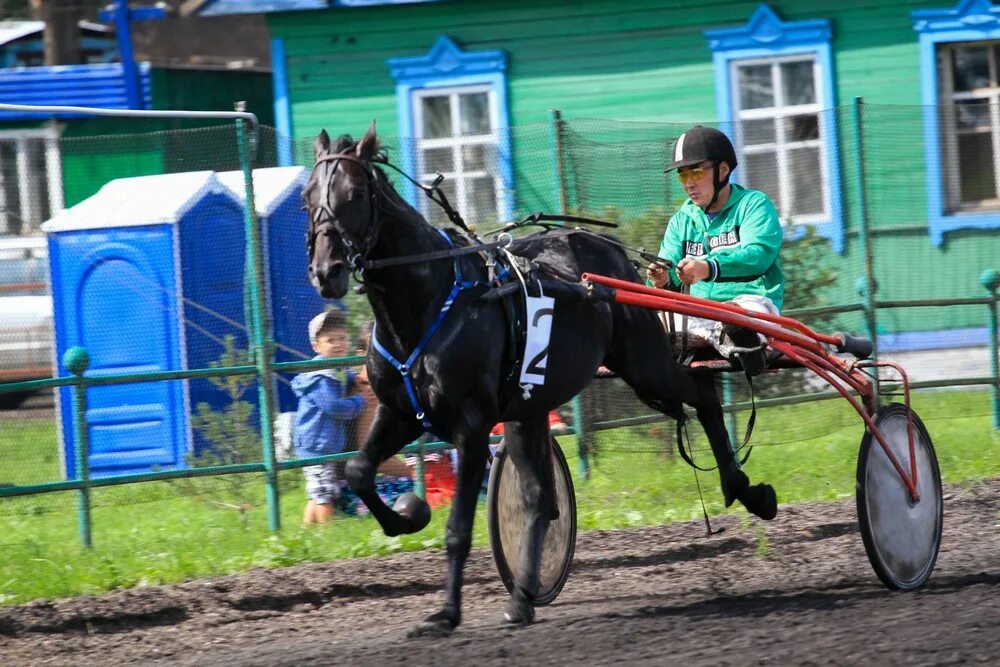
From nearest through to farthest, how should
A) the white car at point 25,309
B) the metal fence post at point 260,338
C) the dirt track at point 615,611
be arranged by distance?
the dirt track at point 615,611, the metal fence post at point 260,338, the white car at point 25,309

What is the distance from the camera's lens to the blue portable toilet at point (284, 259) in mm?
8680

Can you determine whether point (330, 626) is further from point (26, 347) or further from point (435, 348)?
point (26, 347)

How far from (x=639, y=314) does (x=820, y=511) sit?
2424mm

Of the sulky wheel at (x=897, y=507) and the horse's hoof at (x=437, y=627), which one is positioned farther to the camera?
the sulky wheel at (x=897, y=507)

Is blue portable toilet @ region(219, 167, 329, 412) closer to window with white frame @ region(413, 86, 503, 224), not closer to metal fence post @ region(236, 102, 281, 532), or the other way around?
metal fence post @ region(236, 102, 281, 532)

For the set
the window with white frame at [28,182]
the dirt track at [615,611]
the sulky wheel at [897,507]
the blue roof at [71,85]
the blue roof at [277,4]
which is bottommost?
the dirt track at [615,611]

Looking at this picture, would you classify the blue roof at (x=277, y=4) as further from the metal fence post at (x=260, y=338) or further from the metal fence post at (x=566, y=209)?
the metal fence post at (x=260, y=338)

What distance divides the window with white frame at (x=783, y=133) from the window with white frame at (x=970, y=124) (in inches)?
40.4

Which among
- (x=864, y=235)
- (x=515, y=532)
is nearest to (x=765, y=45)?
(x=864, y=235)

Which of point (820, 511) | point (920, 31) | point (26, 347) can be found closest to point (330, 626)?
point (820, 511)

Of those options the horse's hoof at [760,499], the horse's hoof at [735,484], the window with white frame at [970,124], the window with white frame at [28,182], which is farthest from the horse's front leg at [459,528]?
the window with white frame at [970,124]

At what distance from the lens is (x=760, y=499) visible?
6906mm

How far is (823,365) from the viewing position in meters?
6.75

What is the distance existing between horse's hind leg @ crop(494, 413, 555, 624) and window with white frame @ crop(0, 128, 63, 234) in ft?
12.1
